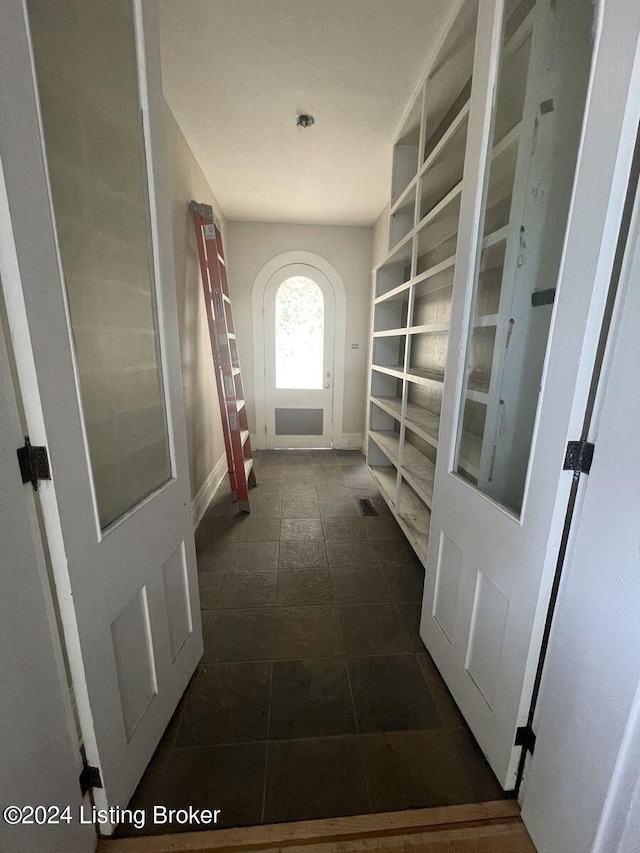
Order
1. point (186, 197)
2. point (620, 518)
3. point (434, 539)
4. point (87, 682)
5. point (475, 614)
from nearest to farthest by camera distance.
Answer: point (620, 518) → point (87, 682) → point (475, 614) → point (434, 539) → point (186, 197)

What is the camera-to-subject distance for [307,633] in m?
1.58

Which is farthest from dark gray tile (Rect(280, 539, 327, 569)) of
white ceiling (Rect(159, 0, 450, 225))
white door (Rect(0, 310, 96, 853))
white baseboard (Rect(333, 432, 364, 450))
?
white ceiling (Rect(159, 0, 450, 225))

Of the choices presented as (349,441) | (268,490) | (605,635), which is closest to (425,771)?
(605,635)

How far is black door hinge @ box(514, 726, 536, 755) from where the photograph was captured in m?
0.94

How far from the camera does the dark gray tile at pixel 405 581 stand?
1.82 meters

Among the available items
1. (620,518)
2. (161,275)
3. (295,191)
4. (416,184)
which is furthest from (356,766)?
(295,191)

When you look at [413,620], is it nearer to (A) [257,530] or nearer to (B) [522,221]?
(A) [257,530]

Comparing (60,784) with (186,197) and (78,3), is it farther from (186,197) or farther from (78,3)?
(186,197)

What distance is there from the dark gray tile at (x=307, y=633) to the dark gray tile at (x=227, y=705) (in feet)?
0.39

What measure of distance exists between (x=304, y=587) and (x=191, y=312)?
208 cm

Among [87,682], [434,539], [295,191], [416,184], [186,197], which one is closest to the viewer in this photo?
[87,682]

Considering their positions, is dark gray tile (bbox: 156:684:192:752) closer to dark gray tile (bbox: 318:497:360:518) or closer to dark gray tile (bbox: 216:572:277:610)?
dark gray tile (bbox: 216:572:277:610)

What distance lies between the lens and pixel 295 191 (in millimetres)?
3051

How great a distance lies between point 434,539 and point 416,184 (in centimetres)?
201
